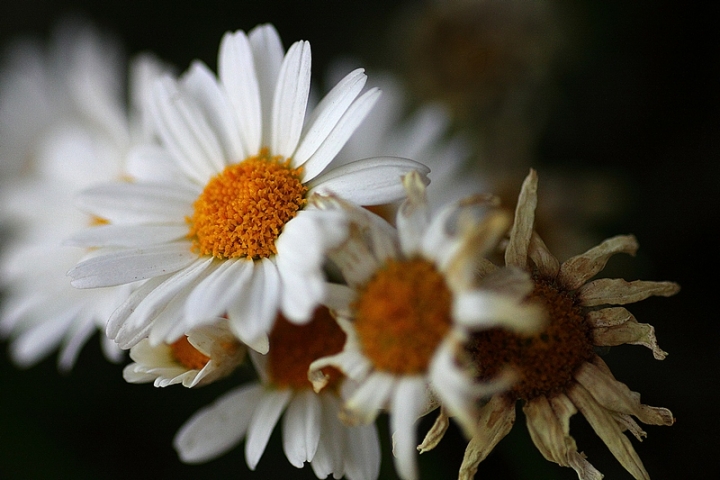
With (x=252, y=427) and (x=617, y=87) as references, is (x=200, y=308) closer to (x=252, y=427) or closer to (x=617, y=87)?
(x=252, y=427)

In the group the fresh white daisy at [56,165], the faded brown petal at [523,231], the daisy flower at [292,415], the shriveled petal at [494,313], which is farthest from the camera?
the fresh white daisy at [56,165]

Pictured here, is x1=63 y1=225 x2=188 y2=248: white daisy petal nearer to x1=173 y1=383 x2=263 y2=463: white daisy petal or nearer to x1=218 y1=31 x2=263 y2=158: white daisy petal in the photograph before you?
x1=218 y1=31 x2=263 y2=158: white daisy petal

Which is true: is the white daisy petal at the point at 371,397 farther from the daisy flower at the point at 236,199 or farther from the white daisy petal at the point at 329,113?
the white daisy petal at the point at 329,113

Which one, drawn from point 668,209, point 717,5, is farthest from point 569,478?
point 717,5

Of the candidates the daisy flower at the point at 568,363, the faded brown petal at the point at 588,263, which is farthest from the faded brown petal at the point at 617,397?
the faded brown petal at the point at 588,263

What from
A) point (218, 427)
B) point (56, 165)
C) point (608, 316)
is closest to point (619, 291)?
point (608, 316)

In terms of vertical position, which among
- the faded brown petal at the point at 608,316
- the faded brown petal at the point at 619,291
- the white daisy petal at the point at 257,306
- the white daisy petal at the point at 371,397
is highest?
the faded brown petal at the point at 619,291
